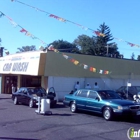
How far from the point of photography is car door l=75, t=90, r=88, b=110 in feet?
51.1

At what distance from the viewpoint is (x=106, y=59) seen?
28812 mm

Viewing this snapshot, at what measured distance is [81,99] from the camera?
1584 cm

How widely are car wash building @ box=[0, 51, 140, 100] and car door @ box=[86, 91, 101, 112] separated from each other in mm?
6256

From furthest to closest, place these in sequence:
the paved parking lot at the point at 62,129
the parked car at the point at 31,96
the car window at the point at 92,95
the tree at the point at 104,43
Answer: the tree at the point at 104,43
the parked car at the point at 31,96
the car window at the point at 92,95
the paved parking lot at the point at 62,129

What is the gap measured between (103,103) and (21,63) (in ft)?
48.7

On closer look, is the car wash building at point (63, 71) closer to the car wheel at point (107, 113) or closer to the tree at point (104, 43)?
the car wheel at point (107, 113)

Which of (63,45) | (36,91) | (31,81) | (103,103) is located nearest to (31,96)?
(36,91)

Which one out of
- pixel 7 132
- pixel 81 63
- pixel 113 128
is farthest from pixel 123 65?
pixel 7 132

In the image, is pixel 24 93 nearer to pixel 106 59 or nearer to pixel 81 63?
pixel 81 63

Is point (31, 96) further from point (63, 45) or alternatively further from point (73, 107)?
point (63, 45)

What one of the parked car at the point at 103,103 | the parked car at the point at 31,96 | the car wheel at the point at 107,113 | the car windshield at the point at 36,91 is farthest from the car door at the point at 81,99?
the car windshield at the point at 36,91

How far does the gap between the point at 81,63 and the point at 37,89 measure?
7560 mm

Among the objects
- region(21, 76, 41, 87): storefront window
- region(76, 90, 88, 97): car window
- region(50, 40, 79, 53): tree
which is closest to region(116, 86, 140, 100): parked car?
region(76, 90, 88, 97): car window

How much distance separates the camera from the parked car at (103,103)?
13266mm
